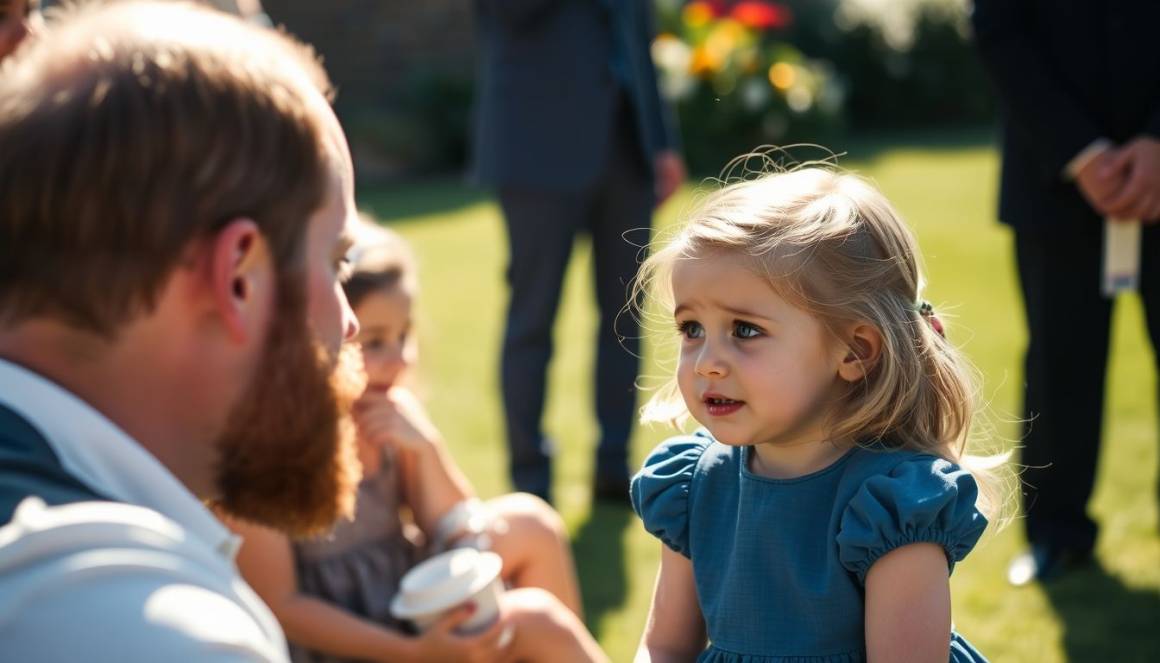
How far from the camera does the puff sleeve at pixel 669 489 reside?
205 centimetres

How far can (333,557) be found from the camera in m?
2.74

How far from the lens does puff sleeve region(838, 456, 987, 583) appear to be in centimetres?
177

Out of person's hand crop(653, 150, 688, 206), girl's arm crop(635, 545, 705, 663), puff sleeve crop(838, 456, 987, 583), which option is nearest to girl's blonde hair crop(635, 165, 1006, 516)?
puff sleeve crop(838, 456, 987, 583)

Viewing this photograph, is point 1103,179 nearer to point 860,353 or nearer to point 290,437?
point 860,353

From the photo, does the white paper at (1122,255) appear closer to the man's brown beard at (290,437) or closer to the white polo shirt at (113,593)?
the man's brown beard at (290,437)

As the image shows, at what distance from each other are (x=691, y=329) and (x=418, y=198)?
10201mm

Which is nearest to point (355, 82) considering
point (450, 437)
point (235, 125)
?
point (450, 437)

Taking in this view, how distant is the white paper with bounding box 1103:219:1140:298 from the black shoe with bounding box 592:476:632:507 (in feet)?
5.91

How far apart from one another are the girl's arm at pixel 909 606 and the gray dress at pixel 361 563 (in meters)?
1.24

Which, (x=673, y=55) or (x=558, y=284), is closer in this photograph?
(x=558, y=284)

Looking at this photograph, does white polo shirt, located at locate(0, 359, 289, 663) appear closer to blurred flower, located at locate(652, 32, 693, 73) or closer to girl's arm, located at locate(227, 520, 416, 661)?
girl's arm, located at locate(227, 520, 416, 661)

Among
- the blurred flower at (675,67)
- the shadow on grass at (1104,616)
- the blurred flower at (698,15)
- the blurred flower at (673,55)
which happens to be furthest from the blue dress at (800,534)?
the blurred flower at (698,15)

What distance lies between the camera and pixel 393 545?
2.86m

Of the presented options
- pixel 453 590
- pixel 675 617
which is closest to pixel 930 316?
pixel 675 617
